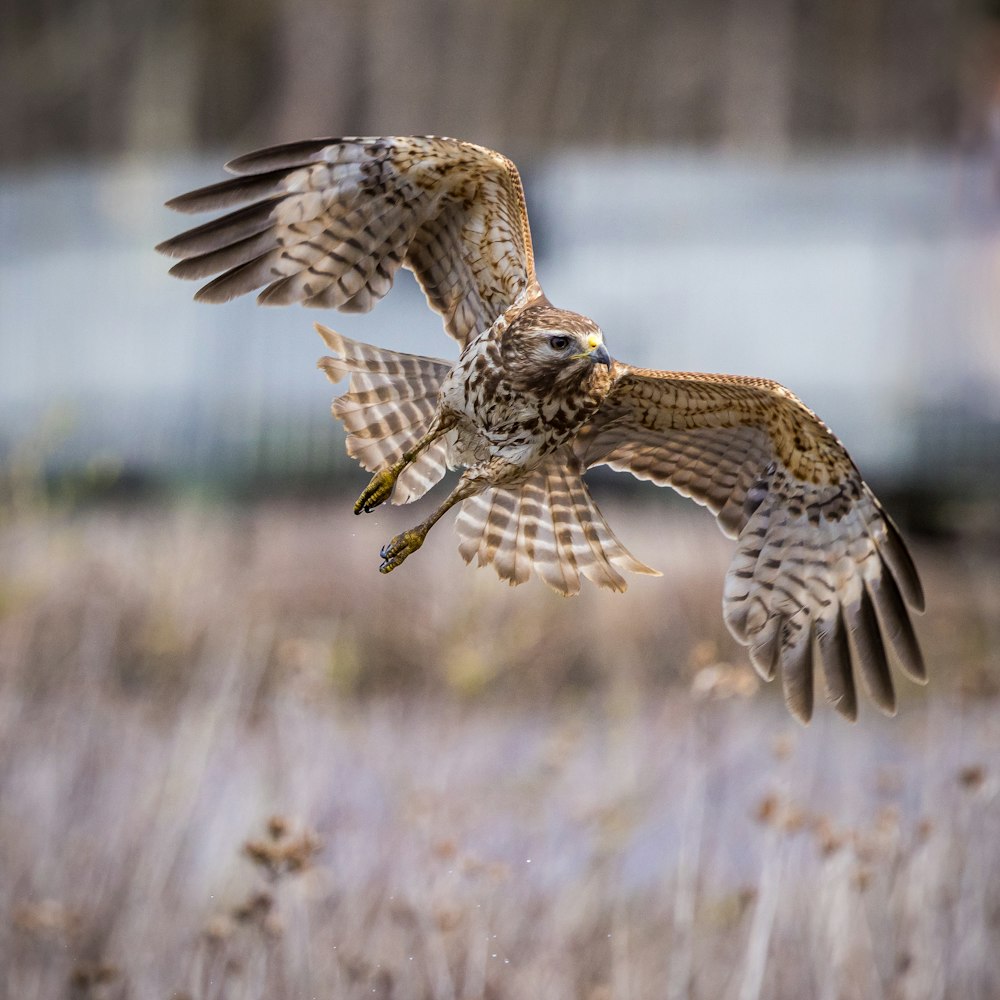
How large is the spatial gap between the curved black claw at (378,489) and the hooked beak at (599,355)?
490 millimetres

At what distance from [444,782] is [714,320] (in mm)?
3012

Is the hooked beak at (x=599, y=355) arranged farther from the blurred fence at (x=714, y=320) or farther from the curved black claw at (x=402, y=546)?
the blurred fence at (x=714, y=320)

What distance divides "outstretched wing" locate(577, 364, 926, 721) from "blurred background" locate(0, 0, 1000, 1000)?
83 cm

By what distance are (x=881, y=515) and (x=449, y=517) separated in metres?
3.40

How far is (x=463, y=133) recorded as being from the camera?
695 centimetres

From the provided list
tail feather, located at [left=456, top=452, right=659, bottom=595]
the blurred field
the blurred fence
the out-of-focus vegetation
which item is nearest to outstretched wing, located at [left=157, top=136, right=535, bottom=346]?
tail feather, located at [left=456, top=452, right=659, bottom=595]

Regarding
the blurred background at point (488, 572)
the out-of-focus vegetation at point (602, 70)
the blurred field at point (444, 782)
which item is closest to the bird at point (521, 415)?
the blurred field at point (444, 782)

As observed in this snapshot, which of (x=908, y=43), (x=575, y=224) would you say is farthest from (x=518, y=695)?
(x=908, y=43)

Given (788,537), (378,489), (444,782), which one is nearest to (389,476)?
(378,489)

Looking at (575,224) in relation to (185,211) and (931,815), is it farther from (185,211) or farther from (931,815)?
(185,211)

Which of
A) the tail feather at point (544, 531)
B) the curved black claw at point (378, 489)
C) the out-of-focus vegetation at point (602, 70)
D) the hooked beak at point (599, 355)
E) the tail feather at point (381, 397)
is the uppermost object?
the out-of-focus vegetation at point (602, 70)

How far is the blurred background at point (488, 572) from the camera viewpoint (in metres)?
4.56

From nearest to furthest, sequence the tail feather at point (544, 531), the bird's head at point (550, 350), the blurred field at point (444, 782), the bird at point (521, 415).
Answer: the bird's head at point (550, 350)
the bird at point (521, 415)
the tail feather at point (544, 531)
the blurred field at point (444, 782)

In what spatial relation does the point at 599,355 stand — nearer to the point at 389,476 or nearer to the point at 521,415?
the point at 521,415
